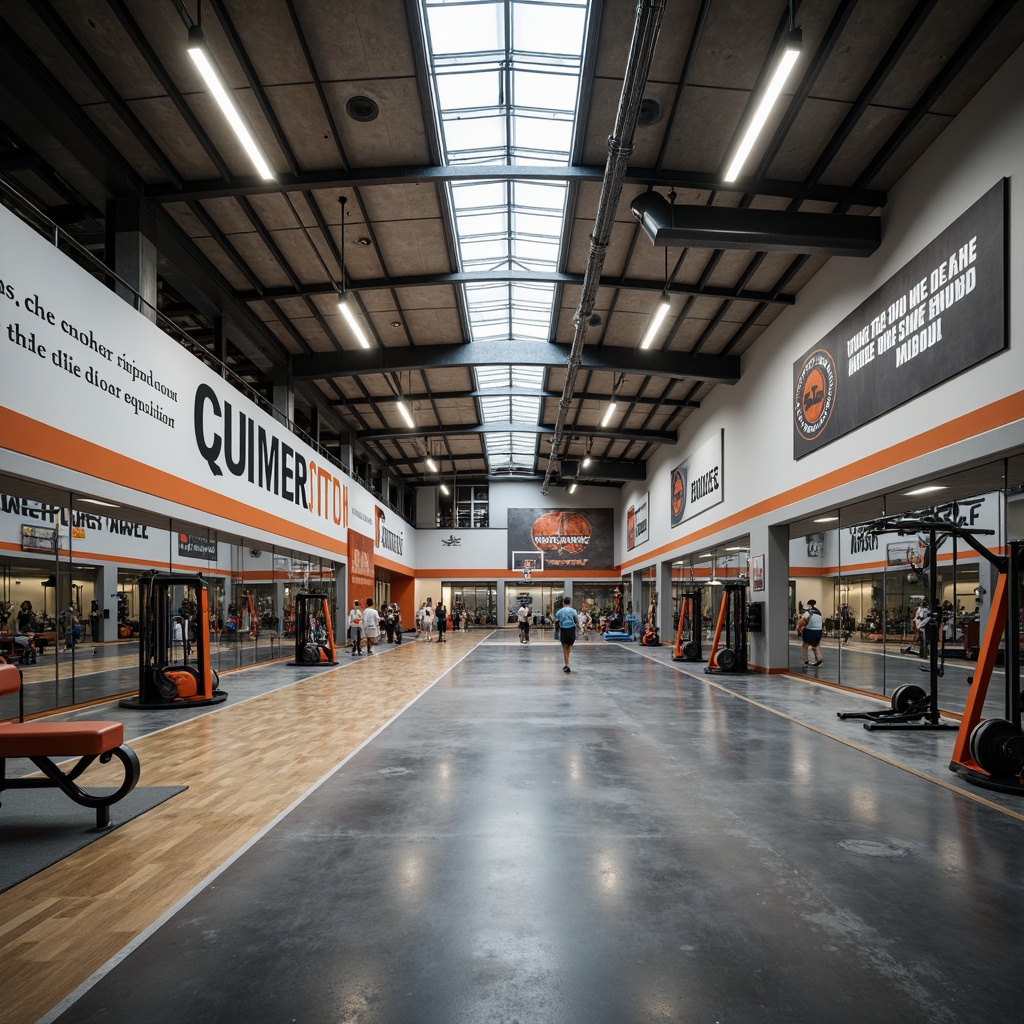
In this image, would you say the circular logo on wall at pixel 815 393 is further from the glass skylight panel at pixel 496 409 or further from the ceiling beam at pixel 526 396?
the glass skylight panel at pixel 496 409

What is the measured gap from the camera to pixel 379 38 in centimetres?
761

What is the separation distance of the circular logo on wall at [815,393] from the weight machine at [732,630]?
3.82 meters

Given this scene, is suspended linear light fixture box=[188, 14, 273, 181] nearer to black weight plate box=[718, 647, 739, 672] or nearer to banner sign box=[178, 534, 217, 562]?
banner sign box=[178, 534, 217, 562]

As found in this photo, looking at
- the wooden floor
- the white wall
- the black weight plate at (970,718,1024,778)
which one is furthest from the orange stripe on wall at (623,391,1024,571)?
the wooden floor

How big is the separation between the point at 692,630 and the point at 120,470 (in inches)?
504

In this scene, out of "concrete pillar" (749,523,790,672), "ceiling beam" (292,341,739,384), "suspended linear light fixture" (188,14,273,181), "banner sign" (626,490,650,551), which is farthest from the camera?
"banner sign" (626,490,650,551)

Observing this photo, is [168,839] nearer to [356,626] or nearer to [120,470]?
[120,470]

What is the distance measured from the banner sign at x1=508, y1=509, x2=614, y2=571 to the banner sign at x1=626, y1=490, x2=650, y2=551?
305 cm

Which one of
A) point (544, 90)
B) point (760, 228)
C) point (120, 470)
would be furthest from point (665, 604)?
point (120, 470)

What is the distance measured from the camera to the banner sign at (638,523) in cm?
2819

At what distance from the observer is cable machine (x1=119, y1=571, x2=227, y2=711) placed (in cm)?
922

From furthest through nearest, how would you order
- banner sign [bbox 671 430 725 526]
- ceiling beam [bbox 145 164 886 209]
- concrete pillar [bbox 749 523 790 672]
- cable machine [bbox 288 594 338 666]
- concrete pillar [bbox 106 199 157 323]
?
1. banner sign [bbox 671 430 725 526]
2. cable machine [bbox 288 594 338 666]
3. concrete pillar [bbox 749 523 790 672]
4. concrete pillar [bbox 106 199 157 323]
5. ceiling beam [bbox 145 164 886 209]

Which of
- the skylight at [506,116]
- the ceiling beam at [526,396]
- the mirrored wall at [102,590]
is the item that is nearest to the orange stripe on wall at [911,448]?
the skylight at [506,116]

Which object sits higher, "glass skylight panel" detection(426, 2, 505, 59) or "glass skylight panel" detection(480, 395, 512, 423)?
"glass skylight panel" detection(426, 2, 505, 59)
